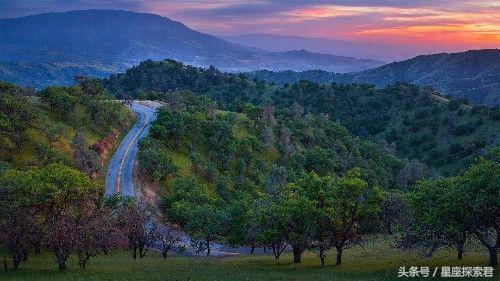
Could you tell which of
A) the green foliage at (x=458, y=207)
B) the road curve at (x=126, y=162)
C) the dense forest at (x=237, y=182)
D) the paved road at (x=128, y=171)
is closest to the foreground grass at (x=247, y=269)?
the dense forest at (x=237, y=182)

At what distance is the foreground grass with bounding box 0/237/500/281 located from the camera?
37.5m

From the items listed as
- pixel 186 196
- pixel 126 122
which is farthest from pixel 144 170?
pixel 126 122

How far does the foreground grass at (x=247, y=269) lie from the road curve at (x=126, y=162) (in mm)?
32582

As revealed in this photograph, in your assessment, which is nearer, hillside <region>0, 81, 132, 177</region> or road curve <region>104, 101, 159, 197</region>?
hillside <region>0, 81, 132, 177</region>

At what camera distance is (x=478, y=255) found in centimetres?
4656

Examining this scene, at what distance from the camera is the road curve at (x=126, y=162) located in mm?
85250

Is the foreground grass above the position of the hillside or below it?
below

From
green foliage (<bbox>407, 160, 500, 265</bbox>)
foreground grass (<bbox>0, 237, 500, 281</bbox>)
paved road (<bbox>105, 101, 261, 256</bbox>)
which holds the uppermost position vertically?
paved road (<bbox>105, 101, 261, 256</bbox>)

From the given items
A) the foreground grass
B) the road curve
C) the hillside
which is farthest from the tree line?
the hillside

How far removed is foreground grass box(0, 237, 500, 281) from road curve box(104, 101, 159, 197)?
107 ft

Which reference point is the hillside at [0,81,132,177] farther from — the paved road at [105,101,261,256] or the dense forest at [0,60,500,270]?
the paved road at [105,101,261,256]

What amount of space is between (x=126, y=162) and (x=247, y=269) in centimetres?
6029

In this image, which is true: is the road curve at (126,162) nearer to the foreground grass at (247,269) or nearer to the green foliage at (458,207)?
the foreground grass at (247,269)

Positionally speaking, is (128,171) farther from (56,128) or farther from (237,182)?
(237,182)
